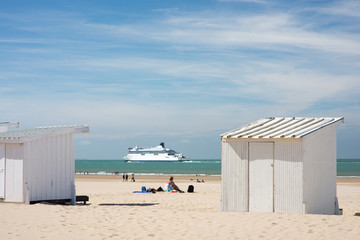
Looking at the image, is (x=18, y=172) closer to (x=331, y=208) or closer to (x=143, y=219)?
(x=143, y=219)

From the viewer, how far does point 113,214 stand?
1435 cm

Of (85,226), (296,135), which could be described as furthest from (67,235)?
(296,135)

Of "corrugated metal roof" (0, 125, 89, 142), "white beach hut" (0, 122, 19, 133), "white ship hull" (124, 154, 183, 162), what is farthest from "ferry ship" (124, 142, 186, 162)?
"corrugated metal roof" (0, 125, 89, 142)

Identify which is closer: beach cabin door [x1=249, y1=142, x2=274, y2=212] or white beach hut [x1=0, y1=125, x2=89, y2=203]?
beach cabin door [x1=249, y1=142, x2=274, y2=212]

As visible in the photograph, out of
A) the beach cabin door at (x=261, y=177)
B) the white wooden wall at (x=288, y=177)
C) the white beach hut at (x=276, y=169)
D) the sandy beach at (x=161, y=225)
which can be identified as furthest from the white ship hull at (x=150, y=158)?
the white wooden wall at (x=288, y=177)

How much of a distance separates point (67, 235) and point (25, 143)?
6.10 metres

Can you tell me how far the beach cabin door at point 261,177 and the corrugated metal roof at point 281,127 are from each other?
15.1 inches

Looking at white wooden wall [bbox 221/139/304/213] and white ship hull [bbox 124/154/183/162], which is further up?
white wooden wall [bbox 221/139/304/213]

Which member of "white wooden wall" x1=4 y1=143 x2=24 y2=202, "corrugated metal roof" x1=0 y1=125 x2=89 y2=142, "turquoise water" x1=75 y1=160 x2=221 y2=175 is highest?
"corrugated metal roof" x1=0 y1=125 x2=89 y2=142

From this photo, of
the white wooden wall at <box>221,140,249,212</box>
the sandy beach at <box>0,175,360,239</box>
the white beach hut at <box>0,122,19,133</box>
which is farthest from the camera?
the white beach hut at <box>0,122,19,133</box>

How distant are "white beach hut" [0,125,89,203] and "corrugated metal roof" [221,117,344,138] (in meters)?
5.99

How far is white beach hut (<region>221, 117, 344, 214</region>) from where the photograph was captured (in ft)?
45.5

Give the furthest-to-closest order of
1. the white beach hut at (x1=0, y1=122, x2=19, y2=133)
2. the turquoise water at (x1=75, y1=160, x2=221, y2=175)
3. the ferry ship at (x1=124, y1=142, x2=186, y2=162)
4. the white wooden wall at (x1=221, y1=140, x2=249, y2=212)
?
the ferry ship at (x1=124, y1=142, x2=186, y2=162) → the turquoise water at (x1=75, y1=160, x2=221, y2=175) → the white beach hut at (x1=0, y1=122, x2=19, y2=133) → the white wooden wall at (x1=221, y1=140, x2=249, y2=212)

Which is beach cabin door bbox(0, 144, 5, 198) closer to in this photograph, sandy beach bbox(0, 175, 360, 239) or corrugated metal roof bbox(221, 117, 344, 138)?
sandy beach bbox(0, 175, 360, 239)
